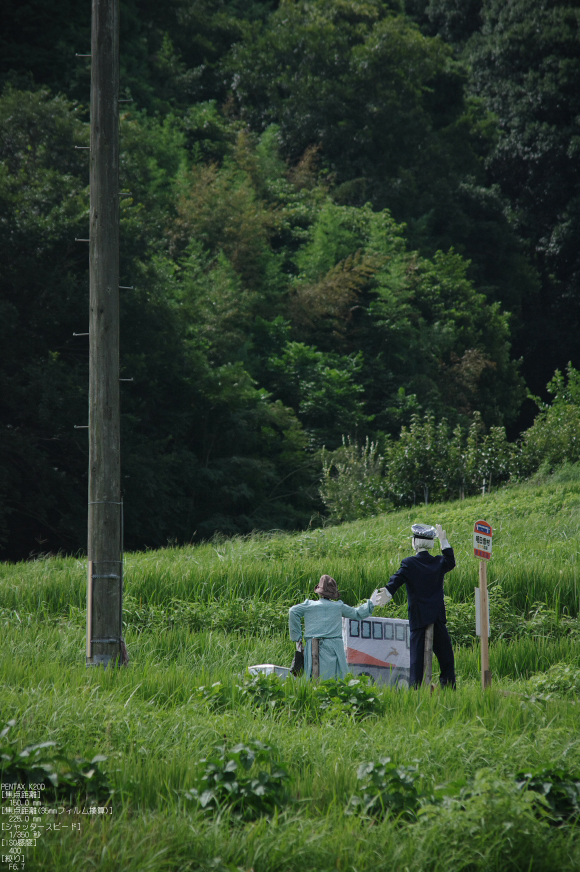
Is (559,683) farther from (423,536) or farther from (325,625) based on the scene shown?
(325,625)

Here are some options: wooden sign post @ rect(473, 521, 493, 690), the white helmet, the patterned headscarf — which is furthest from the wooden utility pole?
wooden sign post @ rect(473, 521, 493, 690)

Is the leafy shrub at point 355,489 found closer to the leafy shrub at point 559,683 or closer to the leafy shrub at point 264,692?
the leafy shrub at point 559,683

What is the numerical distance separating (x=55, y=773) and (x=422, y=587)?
13.2 feet

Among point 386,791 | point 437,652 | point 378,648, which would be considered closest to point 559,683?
point 437,652


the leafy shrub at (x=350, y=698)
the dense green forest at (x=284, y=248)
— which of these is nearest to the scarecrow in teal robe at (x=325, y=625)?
the leafy shrub at (x=350, y=698)

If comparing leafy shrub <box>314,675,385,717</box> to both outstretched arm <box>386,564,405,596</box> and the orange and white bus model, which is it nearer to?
outstretched arm <box>386,564,405,596</box>

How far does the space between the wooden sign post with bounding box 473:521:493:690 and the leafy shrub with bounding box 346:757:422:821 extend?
97.1 inches

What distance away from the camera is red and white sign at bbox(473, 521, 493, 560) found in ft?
24.8

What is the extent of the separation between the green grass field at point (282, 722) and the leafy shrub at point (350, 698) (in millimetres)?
29

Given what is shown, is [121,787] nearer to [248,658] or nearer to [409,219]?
[248,658]

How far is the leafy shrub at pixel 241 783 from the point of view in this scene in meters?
4.53

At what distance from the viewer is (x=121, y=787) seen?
474 cm

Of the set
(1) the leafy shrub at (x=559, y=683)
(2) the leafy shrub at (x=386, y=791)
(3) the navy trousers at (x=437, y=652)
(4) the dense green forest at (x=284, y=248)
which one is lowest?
(1) the leafy shrub at (x=559, y=683)

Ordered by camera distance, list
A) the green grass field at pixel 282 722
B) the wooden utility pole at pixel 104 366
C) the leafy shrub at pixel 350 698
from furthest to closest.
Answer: the wooden utility pole at pixel 104 366 < the leafy shrub at pixel 350 698 < the green grass field at pixel 282 722
